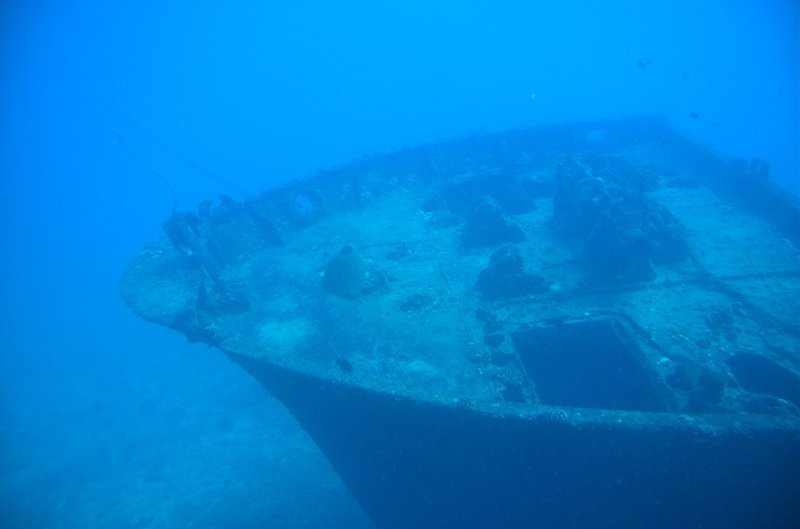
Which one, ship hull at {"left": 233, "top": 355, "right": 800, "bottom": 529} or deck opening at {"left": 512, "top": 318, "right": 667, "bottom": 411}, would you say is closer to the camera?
ship hull at {"left": 233, "top": 355, "right": 800, "bottom": 529}

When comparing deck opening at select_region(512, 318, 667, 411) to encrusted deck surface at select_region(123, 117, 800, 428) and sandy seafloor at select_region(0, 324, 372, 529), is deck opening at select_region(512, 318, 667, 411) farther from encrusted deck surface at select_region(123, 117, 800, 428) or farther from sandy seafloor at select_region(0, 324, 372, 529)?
sandy seafloor at select_region(0, 324, 372, 529)

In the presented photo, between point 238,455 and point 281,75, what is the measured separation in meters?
212

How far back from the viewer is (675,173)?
11547mm

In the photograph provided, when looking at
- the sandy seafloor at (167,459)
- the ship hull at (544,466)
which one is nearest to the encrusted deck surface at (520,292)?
the ship hull at (544,466)

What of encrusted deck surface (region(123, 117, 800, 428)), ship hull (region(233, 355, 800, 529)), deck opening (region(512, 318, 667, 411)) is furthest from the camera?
deck opening (region(512, 318, 667, 411))

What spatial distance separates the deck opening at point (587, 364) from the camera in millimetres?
6121

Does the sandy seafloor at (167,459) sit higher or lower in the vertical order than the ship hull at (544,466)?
higher

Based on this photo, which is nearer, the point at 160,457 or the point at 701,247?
the point at 701,247

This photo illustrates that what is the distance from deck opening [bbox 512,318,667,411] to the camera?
6.12m

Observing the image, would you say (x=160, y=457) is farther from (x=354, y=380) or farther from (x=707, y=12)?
(x=707, y=12)

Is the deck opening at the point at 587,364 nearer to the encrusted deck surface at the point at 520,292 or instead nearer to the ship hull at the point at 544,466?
the encrusted deck surface at the point at 520,292

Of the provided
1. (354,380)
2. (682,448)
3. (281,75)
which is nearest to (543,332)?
(682,448)

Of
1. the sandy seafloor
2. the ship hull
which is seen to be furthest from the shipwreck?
the sandy seafloor

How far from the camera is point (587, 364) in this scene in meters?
6.93
